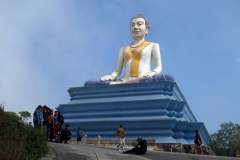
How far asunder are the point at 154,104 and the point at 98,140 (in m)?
3.72

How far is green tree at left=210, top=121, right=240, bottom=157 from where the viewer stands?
34531 millimetres

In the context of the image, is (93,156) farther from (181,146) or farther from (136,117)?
(136,117)

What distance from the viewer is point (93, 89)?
21.5 m

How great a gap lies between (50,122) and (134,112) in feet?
26.9

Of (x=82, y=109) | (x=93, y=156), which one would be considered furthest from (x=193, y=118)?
(x=93, y=156)

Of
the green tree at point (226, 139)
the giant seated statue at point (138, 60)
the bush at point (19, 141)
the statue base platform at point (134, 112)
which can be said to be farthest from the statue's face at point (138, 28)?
the green tree at point (226, 139)

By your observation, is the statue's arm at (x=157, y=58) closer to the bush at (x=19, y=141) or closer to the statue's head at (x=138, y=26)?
the statue's head at (x=138, y=26)

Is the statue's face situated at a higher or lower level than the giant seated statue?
higher

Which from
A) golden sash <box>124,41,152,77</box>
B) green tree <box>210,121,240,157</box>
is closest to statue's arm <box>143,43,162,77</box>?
golden sash <box>124,41,152,77</box>

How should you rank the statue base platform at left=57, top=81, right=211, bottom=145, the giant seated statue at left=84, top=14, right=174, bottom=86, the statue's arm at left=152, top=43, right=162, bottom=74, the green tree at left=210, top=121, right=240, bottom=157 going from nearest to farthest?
the statue base platform at left=57, top=81, right=211, bottom=145 < the giant seated statue at left=84, top=14, right=174, bottom=86 < the statue's arm at left=152, top=43, right=162, bottom=74 < the green tree at left=210, top=121, right=240, bottom=157

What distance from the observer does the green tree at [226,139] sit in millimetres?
34531

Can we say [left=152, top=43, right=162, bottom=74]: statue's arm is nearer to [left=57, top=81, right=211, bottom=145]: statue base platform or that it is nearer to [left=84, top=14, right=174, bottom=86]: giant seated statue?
[left=84, top=14, right=174, bottom=86]: giant seated statue

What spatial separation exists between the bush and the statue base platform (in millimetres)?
→ 11166

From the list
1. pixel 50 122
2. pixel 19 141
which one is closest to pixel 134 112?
pixel 50 122
